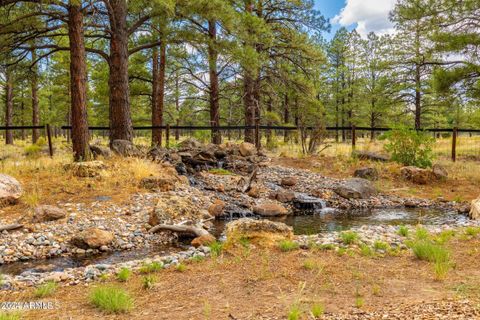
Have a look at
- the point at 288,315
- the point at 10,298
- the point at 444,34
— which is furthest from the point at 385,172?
the point at 10,298

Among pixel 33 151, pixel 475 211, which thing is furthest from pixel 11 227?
pixel 33 151

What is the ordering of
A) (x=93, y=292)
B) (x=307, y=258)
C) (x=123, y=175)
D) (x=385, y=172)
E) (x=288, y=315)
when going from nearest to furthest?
(x=288, y=315) < (x=93, y=292) < (x=307, y=258) < (x=123, y=175) < (x=385, y=172)

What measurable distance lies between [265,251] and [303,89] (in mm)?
11081

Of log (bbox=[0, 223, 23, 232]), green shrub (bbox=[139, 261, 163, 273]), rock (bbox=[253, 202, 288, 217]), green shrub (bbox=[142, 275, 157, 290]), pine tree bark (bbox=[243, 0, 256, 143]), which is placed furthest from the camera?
pine tree bark (bbox=[243, 0, 256, 143])

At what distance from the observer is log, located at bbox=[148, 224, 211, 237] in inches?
240

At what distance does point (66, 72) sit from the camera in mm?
23188

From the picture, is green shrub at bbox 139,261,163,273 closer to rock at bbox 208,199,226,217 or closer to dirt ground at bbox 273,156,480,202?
rock at bbox 208,199,226,217

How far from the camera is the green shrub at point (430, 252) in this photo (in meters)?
4.12

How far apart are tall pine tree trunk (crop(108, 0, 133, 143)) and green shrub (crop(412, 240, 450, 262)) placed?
27.9 ft

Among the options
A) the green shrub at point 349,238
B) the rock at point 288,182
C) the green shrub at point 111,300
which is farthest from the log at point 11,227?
Answer: the rock at point 288,182

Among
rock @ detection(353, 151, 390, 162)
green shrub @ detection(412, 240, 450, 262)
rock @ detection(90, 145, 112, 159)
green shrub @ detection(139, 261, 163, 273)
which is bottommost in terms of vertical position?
green shrub @ detection(139, 261, 163, 273)

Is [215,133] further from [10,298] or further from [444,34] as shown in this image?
[10,298]

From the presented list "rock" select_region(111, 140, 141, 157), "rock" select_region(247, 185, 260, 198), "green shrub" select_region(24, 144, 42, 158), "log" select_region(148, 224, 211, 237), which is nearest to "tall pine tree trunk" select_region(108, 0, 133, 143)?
"rock" select_region(111, 140, 141, 157)

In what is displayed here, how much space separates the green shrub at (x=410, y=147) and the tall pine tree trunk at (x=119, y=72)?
830cm
